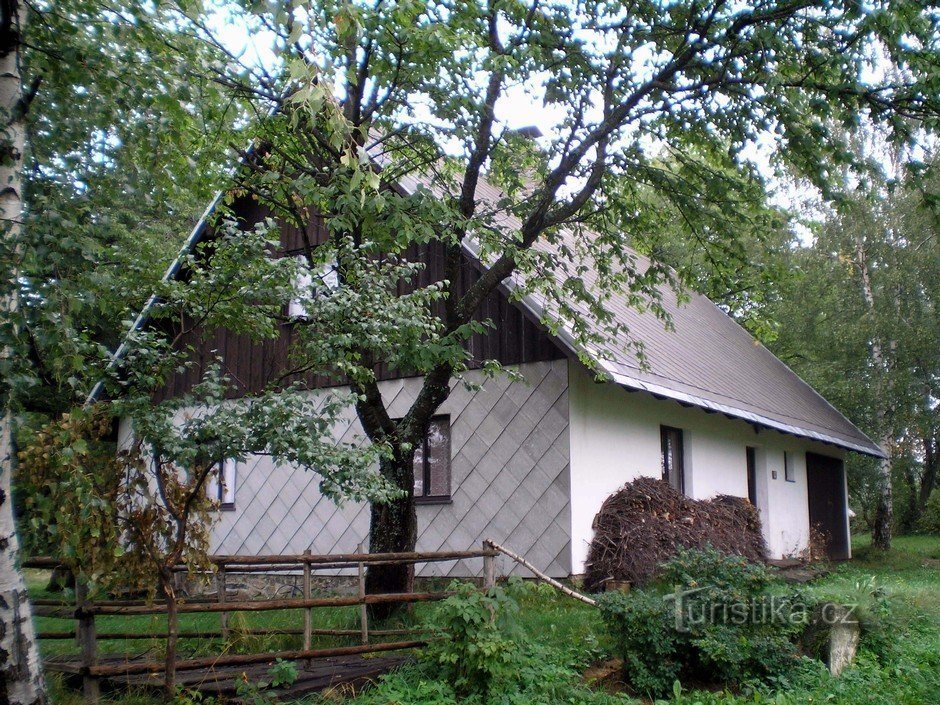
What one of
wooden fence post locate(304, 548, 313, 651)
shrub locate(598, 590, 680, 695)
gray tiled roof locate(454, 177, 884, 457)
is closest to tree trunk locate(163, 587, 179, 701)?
wooden fence post locate(304, 548, 313, 651)

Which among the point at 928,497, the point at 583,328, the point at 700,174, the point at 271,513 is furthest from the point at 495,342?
the point at 928,497

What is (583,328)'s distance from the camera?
413 inches

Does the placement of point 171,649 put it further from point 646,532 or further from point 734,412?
point 734,412

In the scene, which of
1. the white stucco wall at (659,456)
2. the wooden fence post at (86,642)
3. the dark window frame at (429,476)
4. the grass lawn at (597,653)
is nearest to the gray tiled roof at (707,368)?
the white stucco wall at (659,456)

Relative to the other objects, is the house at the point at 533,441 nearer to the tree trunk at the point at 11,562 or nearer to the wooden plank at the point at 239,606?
the wooden plank at the point at 239,606

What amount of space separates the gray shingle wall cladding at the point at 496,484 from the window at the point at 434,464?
0.17 metres

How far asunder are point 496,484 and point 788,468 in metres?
10.2

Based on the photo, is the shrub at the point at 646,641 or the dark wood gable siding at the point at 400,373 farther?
the dark wood gable siding at the point at 400,373

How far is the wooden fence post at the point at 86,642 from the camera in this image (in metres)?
6.51

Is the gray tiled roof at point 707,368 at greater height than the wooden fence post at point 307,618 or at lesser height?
greater

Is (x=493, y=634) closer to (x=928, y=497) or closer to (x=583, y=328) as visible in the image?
(x=583, y=328)

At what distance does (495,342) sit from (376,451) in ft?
18.3

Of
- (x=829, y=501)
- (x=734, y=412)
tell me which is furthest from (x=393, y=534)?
(x=829, y=501)

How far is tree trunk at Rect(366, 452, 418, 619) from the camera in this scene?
9.52 meters
